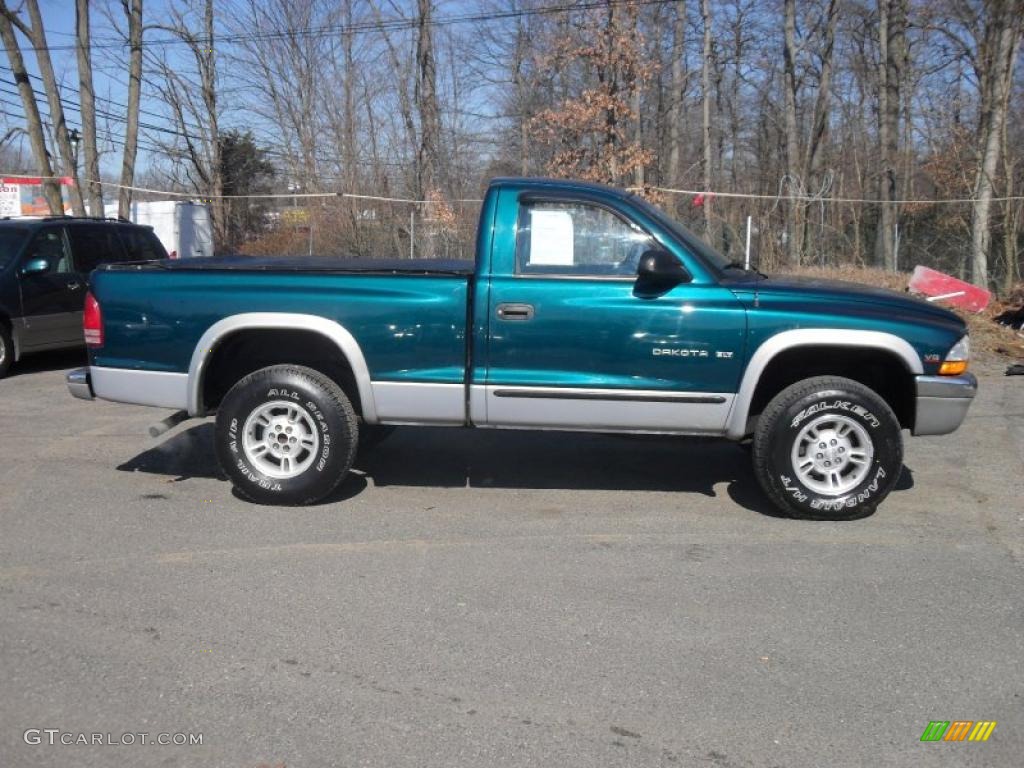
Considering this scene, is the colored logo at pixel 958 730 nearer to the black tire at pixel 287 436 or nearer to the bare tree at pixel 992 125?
the black tire at pixel 287 436

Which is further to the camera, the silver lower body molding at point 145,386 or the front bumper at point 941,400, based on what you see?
the silver lower body molding at point 145,386

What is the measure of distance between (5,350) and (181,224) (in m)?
14.4

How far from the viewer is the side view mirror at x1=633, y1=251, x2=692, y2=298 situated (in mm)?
5172

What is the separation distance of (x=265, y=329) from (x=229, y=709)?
2767 millimetres

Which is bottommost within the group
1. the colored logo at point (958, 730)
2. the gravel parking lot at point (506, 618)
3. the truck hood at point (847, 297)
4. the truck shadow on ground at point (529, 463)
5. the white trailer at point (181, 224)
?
the colored logo at point (958, 730)

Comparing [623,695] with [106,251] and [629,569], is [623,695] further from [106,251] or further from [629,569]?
[106,251]

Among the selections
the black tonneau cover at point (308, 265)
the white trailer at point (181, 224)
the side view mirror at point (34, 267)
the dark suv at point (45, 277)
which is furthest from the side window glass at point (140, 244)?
the white trailer at point (181, 224)

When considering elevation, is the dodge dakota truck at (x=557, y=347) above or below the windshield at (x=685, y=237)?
below

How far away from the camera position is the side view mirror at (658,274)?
5.17 metres

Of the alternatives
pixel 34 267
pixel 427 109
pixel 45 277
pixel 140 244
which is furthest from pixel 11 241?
pixel 427 109

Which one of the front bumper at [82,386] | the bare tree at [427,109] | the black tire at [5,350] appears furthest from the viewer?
the bare tree at [427,109]

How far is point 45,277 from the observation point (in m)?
10.6

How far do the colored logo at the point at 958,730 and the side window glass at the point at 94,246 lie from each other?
33.8 ft

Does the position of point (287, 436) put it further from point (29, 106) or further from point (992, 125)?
point (29, 106)
